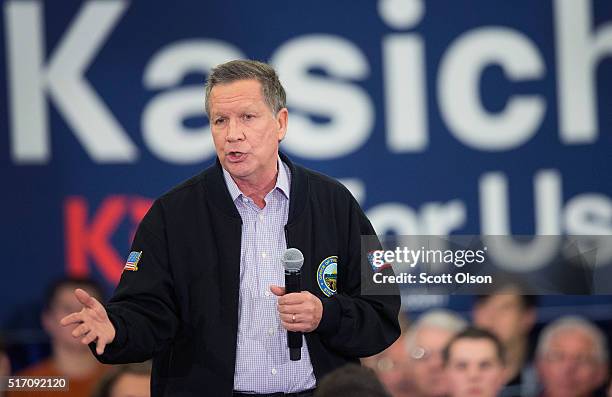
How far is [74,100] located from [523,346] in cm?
273

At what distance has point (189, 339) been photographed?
2934mm

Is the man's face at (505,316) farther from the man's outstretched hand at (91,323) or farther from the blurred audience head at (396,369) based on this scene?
the man's outstretched hand at (91,323)

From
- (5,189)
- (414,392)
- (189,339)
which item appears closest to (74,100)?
(5,189)

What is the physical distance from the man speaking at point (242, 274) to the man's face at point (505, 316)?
282 cm

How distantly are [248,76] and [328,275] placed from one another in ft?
1.96

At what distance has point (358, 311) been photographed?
9.69 ft

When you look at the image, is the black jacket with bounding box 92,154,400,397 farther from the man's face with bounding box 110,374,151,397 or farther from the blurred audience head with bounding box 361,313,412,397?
the blurred audience head with bounding box 361,313,412,397

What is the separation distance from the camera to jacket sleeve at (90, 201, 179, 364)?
278 centimetres

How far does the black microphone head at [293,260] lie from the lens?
107 inches

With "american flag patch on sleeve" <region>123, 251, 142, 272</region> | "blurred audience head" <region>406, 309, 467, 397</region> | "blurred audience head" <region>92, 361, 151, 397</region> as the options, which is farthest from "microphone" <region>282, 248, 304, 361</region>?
"blurred audience head" <region>406, 309, 467, 397</region>

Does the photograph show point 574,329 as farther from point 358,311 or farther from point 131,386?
point 358,311

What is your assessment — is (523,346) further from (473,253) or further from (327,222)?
(327,222)

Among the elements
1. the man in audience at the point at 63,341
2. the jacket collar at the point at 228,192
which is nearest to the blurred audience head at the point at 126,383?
the man in audience at the point at 63,341

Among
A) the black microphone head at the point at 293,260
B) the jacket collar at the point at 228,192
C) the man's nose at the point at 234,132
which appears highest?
the man's nose at the point at 234,132
